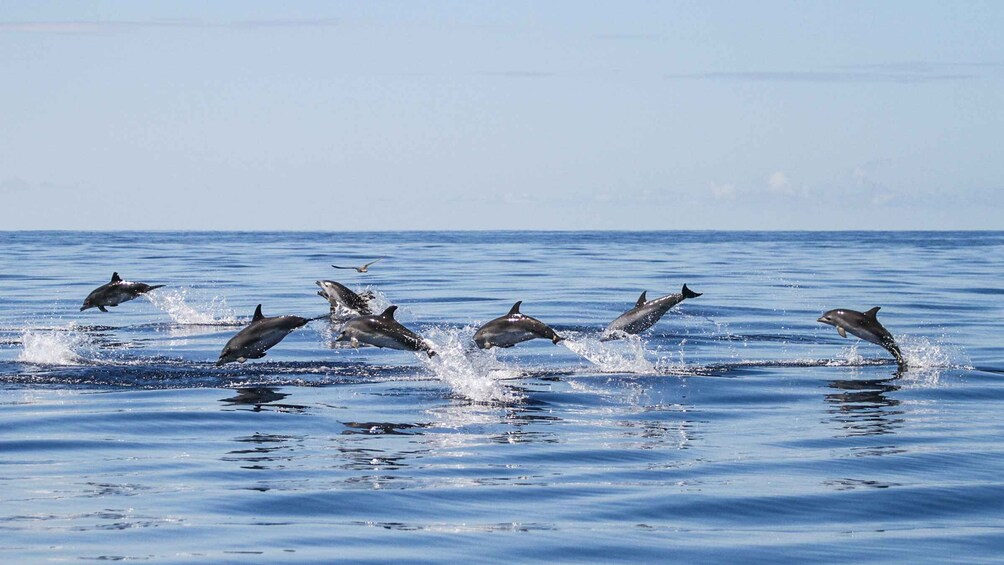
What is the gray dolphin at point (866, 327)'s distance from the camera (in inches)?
787

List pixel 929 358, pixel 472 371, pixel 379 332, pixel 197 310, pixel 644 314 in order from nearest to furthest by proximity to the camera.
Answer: pixel 379 332 → pixel 472 371 → pixel 644 314 → pixel 929 358 → pixel 197 310

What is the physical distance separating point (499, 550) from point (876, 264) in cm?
5321

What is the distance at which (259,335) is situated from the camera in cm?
1803

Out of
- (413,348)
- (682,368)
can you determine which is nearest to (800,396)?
(682,368)

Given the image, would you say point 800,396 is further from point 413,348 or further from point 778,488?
point 778,488

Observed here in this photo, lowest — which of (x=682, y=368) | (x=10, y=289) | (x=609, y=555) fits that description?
(x=609, y=555)

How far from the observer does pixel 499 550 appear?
9258 millimetres

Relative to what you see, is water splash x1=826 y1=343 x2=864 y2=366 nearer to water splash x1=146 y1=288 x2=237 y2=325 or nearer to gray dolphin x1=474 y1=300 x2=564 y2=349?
gray dolphin x1=474 y1=300 x2=564 y2=349

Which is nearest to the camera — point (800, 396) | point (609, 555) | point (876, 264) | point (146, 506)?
point (609, 555)

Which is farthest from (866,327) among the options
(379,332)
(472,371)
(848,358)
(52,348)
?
(52,348)

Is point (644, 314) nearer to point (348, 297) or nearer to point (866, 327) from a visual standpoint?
point (866, 327)

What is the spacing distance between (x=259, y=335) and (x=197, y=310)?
12.6 meters

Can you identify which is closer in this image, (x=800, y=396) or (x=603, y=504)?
(x=603, y=504)

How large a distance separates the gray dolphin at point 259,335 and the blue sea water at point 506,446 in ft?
1.18
